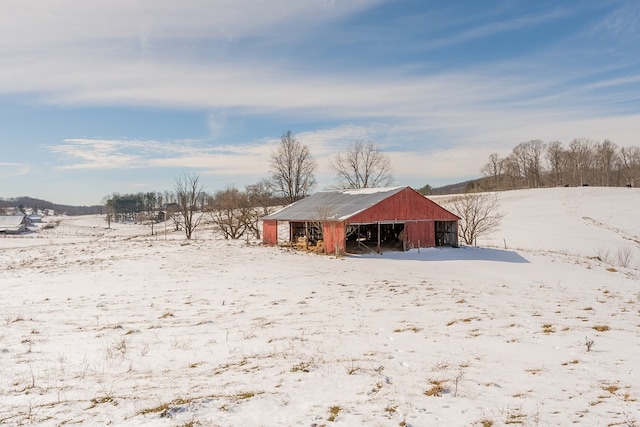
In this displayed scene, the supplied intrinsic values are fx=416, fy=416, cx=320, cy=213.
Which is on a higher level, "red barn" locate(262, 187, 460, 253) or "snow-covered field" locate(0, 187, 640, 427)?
"red barn" locate(262, 187, 460, 253)

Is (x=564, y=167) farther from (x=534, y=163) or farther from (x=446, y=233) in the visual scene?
(x=446, y=233)

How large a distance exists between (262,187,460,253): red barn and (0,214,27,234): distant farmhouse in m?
65.7

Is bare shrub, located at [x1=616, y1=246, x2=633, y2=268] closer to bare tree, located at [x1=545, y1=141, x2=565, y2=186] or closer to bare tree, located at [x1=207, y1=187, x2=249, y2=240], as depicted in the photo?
bare tree, located at [x1=207, y1=187, x2=249, y2=240]

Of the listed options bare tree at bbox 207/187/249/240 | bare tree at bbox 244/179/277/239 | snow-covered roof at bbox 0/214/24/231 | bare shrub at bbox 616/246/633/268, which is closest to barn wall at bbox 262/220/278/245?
bare tree at bbox 244/179/277/239

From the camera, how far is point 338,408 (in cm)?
525

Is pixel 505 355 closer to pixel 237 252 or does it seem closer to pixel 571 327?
pixel 571 327

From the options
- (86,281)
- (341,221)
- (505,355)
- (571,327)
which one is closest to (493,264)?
(341,221)

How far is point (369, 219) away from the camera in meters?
28.1

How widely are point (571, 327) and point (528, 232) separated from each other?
124 ft

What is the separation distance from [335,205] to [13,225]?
75727mm

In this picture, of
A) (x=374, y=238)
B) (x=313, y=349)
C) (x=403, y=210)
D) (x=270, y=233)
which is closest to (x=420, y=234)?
(x=403, y=210)

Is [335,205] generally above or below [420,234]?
above

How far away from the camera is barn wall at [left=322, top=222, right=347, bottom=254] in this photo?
2720 centimetres

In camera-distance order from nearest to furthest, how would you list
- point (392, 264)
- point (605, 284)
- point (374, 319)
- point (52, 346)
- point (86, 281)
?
point (52, 346)
point (374, 319)
point (86, 281)
point (605, 284)
point (392, 264)
